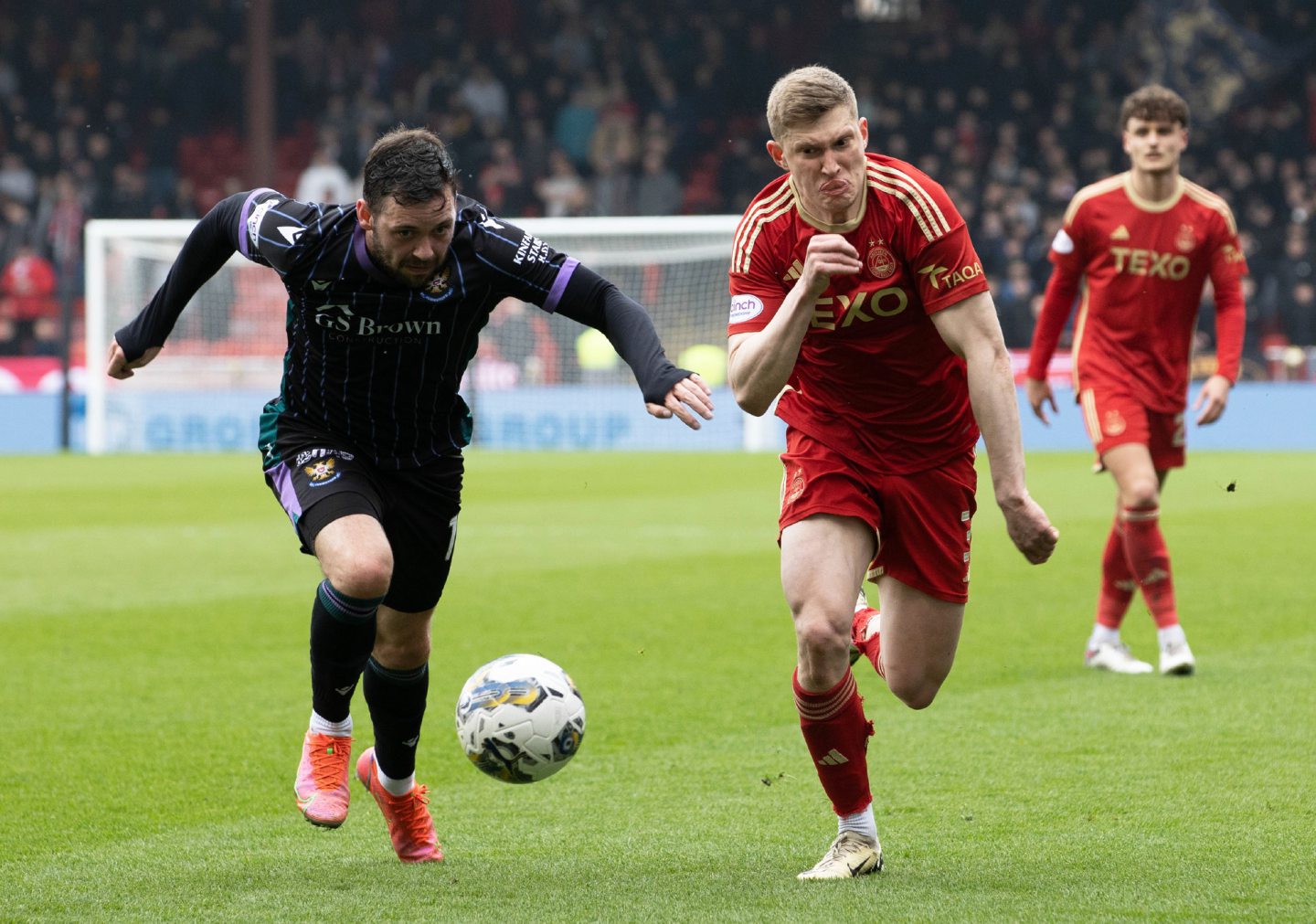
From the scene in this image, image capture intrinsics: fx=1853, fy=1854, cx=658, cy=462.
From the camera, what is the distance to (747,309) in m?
4.30

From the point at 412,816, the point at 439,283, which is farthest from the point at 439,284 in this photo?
the point at 412,816

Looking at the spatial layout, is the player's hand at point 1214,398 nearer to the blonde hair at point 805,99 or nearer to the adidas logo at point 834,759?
the adidas logo at point 834,759

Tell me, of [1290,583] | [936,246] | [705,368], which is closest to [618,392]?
[705,368]

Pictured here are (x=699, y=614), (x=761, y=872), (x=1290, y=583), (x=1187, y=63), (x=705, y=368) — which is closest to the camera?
(x=761, y=872)

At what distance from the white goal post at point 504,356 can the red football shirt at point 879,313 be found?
1711 centimetres

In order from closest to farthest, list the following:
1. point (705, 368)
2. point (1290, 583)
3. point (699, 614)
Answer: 1. point (699, 614)
2. point (1290, 583)
3. point (705, 368)

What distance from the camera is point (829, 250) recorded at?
12.6ft

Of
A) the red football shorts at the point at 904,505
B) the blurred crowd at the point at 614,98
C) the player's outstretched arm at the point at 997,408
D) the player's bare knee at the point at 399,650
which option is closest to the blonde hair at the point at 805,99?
the player's outstretched arm at the point at 997,408

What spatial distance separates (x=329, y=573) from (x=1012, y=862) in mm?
1705

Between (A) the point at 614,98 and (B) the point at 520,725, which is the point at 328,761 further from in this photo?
(A) the point at 614,98

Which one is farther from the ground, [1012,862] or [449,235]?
[449,235]

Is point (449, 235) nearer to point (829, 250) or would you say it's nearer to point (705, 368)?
point (829, 250)

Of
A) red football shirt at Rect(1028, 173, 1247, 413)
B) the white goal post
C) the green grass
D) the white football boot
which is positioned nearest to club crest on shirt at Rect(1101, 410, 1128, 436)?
red football shirt at Rect(1028, 173, 1247, 413)

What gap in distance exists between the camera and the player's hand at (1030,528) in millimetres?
4031
